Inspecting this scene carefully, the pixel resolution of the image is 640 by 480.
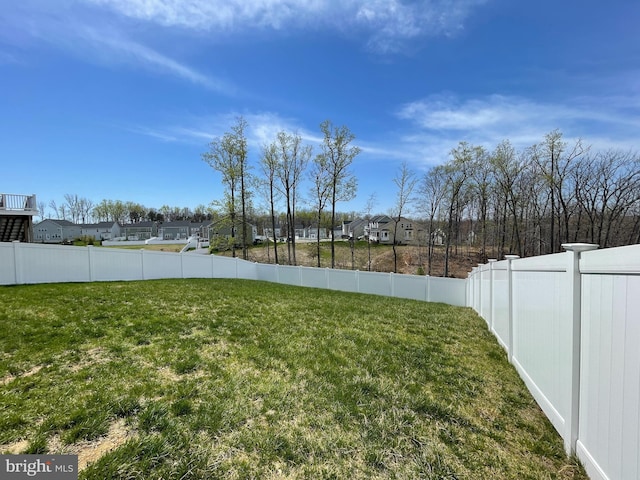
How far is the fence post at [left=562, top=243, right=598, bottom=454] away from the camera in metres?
2.13

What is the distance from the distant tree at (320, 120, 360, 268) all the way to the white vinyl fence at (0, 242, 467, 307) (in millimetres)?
6782

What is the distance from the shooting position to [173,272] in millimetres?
13117

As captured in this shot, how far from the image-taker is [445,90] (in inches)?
582

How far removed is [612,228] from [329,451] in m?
27.9

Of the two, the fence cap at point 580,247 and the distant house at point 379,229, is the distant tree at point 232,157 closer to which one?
the fence cap at point 580,247

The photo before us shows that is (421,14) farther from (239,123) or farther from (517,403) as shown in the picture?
(239,123)

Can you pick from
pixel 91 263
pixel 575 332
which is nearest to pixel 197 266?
pixel 91 263

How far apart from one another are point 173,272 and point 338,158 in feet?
47.0

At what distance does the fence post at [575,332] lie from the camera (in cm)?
213

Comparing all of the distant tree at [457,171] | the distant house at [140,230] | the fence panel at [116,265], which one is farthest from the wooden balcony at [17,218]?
the distant house at [140,230]

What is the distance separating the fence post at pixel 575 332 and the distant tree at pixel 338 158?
63.9 feet

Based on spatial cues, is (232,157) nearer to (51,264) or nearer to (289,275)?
(289,275)

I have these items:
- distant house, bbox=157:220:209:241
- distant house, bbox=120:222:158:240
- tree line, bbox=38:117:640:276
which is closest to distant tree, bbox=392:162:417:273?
tree line, bbox=38:117:640:276

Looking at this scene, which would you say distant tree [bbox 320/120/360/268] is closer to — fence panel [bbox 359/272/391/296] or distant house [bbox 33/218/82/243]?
fence panel [bbox 359/272/391/296]
